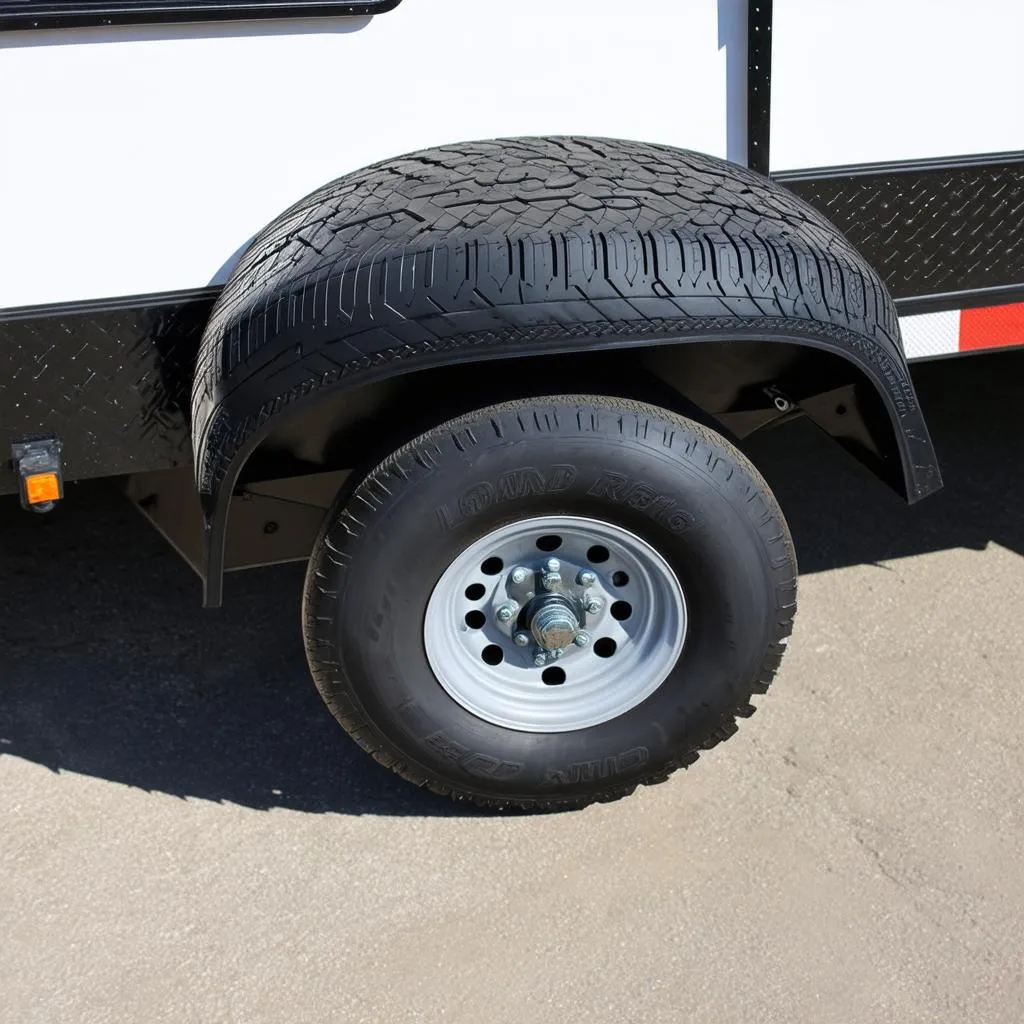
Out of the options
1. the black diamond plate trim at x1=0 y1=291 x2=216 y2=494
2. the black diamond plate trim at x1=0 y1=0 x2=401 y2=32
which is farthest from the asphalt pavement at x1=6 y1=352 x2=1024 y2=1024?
the black diamond plate trim at x1=0 y1=0 x2=401 y2=32

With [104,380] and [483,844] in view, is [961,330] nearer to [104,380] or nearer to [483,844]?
[483,844]

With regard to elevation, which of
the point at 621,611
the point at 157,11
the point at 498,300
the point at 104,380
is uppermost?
the point at 157,11

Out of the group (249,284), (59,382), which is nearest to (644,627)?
(249,284)

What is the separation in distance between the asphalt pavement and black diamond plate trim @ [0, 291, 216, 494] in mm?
745

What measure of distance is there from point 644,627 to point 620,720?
0.64ft

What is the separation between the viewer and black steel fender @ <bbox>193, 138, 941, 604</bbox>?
227 centimetres

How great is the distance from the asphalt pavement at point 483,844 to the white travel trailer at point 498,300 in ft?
0.70

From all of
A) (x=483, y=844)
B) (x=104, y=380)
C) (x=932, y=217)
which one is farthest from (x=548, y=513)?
(x=932, y=217)

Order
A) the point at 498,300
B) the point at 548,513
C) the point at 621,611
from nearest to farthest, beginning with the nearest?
the point at 498,300 → the point at 548,513 → the point at 621,611

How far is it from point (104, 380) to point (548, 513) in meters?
0.89

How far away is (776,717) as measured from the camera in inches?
121

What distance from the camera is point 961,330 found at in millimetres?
2941

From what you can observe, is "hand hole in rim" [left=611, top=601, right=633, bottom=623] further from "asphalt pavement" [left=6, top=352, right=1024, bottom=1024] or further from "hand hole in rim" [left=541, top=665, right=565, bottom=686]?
"asphalt pavement" [left=6, top=352, right=1024, bottom=1024]

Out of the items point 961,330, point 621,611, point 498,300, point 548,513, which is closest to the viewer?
point 498,300
